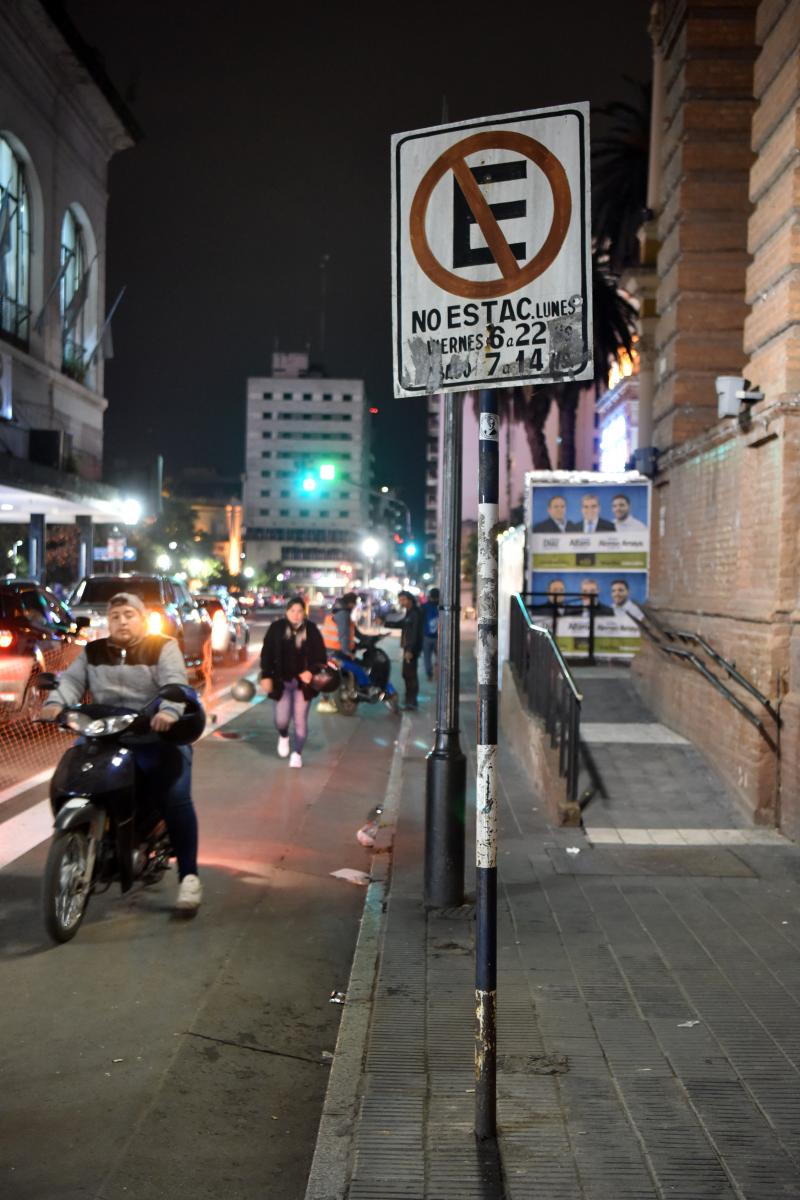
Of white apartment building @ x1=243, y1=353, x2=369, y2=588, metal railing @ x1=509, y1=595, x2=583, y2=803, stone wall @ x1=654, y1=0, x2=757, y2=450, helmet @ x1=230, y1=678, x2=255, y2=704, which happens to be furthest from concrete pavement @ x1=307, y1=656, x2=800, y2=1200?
white apartment building @ x1=243, y1=353, x2=369, y2=588

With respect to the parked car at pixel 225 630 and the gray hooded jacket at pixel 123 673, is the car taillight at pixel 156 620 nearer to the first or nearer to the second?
the parked car at pixel 225 630

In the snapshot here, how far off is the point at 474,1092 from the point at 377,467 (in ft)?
614

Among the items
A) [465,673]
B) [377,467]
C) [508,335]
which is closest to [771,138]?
[508,335]

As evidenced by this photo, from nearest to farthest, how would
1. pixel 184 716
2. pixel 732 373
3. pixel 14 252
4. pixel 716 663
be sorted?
pixel 184 716, pixel 716 663, pixel 732 373, pixel 14 252

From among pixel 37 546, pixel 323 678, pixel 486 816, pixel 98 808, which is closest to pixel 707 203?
pixel 323 678

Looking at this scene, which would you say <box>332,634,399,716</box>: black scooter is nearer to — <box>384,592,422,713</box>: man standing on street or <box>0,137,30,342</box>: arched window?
<box>384,592,422,713</box>: man standing on street

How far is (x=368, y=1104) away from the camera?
13.6 ft

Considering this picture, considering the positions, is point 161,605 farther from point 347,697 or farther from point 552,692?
point 552,692

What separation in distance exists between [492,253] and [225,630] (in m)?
21.8

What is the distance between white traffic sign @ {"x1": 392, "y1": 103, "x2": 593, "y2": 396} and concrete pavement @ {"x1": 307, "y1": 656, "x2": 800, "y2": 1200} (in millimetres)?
2684

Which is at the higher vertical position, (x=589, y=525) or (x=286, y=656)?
(x=589, y=525)

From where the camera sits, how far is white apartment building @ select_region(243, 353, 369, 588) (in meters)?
150

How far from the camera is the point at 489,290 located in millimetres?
3928

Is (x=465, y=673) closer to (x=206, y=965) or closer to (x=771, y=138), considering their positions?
(x=771, y=138)
